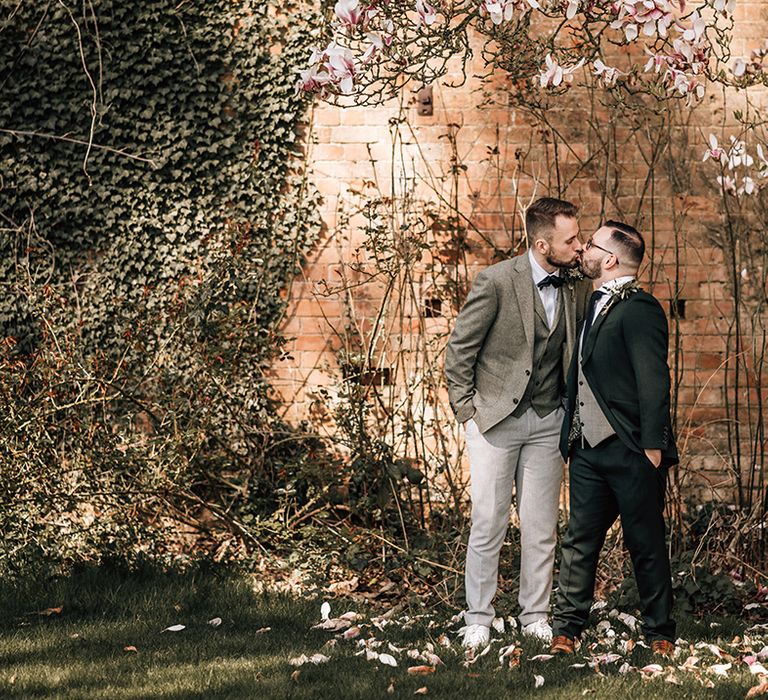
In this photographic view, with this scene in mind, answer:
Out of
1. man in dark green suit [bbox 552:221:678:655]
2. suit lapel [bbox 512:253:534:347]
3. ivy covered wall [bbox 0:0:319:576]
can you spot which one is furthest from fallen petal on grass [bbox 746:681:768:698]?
ivy covered wall [bbox 0:0:319:576]

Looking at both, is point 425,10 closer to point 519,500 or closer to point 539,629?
point 519,500

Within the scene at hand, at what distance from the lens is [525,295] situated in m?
4.30

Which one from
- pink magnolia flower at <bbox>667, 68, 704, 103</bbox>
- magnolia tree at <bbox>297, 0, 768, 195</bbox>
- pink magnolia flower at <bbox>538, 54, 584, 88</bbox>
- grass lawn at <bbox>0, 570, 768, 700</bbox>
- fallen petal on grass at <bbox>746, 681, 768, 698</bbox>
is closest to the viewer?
fallen petal on grass at <bbox>746, 681, 768, 698</bbox>

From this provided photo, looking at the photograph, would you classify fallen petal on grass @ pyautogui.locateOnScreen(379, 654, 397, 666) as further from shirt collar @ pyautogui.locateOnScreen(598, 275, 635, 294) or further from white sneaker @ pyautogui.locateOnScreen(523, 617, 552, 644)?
shirt collar @ pyautogui.locateOnScreen(598, 275, 635, 294)

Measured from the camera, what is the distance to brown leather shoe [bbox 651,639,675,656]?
395 cm

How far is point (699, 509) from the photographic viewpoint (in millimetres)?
5961

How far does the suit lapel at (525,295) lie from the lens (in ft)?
14.0

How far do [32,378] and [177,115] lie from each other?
1997 mm

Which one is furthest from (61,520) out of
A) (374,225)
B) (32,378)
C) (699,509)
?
(699,509)

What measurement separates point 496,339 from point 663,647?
135 cm

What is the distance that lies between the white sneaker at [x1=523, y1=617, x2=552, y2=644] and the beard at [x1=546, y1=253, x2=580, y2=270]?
4.81ft

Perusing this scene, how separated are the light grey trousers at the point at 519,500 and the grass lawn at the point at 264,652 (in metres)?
0.21

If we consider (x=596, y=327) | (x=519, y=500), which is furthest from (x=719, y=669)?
(x=596, y=327)

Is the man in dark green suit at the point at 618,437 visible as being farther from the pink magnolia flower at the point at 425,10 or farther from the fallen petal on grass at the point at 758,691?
the pink magnolia flower at the point at 425,10
